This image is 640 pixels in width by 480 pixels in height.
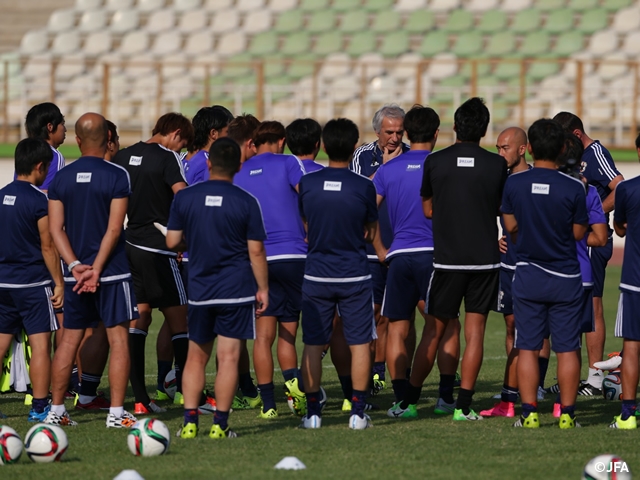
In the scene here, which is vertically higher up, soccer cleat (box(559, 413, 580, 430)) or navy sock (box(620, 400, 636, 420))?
navy sock (box(620, 400, 636, 420))

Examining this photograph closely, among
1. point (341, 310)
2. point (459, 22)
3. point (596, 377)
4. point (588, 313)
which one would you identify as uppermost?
point (459, 22)

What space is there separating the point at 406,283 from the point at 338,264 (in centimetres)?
82

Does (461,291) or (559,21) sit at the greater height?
(559,21)

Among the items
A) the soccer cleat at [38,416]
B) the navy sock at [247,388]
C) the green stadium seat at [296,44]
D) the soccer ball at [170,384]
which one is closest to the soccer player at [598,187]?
the navy sock at [247,388]

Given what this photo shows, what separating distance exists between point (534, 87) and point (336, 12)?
6.63 metres

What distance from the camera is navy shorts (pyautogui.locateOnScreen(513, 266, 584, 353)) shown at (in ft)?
23.6

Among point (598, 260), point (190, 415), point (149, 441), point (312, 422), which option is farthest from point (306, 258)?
point (598, 260)

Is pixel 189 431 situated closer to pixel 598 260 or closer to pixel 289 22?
pixel 598 260

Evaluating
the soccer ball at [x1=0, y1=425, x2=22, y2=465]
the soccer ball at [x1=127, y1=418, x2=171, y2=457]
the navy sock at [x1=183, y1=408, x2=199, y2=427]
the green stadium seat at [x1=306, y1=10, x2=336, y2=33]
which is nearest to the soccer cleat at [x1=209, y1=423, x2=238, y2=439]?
the navy sock at [x1=183, y1=408, x2=199, y2=427]

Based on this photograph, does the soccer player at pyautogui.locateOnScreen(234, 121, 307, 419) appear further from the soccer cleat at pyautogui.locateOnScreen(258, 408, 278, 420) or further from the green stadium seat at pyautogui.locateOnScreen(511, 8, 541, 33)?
the green stadium seat at pyautogui.locateOnScreen(511, 8, 541, 33)

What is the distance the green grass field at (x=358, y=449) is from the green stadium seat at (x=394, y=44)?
58.3 feet

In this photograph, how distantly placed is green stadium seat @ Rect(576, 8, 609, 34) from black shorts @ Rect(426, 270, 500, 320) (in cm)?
1825

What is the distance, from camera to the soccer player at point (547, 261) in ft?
23.5

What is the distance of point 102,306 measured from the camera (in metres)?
7.43
